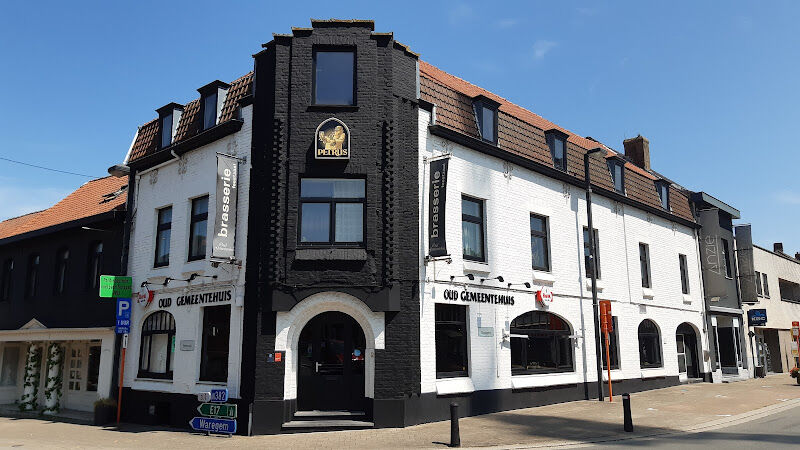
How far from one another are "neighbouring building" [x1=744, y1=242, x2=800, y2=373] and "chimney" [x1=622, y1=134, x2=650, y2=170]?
8510 millimetres

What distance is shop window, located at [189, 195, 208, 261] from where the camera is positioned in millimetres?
15727

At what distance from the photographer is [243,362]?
1345 cm

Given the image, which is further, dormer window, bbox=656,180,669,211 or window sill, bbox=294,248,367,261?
dormer window, bbox=656,180,669,211

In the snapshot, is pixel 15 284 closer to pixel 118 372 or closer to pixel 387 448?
pixel 118 372

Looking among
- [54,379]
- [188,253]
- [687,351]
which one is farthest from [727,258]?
[54,379]

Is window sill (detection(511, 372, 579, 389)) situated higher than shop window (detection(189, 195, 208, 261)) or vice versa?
shop window (detection(189, 195, 208, 261))

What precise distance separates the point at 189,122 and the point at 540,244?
11.6m

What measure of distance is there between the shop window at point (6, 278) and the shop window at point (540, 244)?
2006cm

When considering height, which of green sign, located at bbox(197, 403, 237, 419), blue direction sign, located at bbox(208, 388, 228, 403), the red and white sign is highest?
the red and white sign

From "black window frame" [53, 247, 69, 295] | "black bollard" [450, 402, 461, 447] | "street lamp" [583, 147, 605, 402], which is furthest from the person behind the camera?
"black window frame" [53, 247, 69, 295]

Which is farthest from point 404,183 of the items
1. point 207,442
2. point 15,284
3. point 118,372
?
point 15,284

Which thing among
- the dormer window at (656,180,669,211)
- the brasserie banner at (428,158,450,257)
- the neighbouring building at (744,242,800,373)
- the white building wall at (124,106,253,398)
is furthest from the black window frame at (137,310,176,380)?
the neighbouring building at (744,242,800,373)

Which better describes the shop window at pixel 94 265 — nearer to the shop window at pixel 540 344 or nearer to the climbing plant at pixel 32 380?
the climbing plant at pixel 32 380

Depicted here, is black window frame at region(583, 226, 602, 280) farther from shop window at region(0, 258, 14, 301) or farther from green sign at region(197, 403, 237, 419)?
shop window at region(0, 258, 14, 301)
